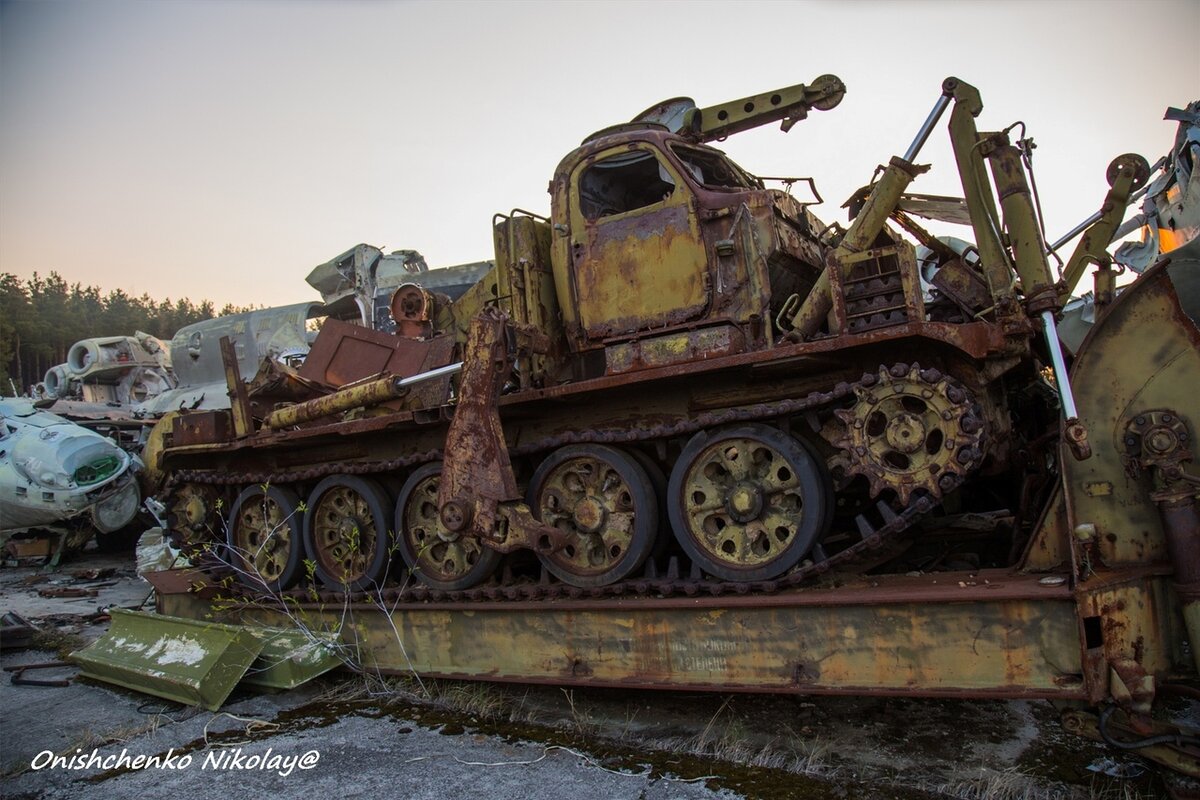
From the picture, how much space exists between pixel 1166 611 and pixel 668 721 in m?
2.78

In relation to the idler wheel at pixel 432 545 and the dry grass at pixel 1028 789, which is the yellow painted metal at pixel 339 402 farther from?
the dry grass at pixel 1028 789

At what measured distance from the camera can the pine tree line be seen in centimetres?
3509

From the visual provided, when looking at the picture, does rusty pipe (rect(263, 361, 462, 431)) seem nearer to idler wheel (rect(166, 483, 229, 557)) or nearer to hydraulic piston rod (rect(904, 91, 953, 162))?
idler wheel (rect(166, 483, 229, 557))

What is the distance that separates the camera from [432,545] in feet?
21.3

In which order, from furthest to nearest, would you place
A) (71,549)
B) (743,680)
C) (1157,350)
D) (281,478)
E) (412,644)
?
(71,549)
(281,478)
(412,644)
(743,680)
(1157,350)

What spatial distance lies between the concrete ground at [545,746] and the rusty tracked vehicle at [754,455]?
347 millimetres

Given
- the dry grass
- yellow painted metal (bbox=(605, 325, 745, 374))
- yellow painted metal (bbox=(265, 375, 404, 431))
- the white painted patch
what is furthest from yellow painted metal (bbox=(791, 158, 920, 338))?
the white painted patch

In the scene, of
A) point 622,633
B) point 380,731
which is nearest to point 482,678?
point 380,731

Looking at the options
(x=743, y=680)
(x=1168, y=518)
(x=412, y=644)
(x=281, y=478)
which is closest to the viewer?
(x=1168, y=518)

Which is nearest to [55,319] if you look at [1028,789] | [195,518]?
[195,518]

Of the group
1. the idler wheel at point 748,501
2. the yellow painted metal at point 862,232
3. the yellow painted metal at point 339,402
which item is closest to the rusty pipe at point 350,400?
the yellow painted metal at point 339,402

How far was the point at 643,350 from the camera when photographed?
574 cm

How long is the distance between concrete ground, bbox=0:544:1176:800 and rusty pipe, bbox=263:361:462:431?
2.13 m

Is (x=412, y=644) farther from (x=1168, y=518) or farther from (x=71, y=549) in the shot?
(x=71, y=549)
